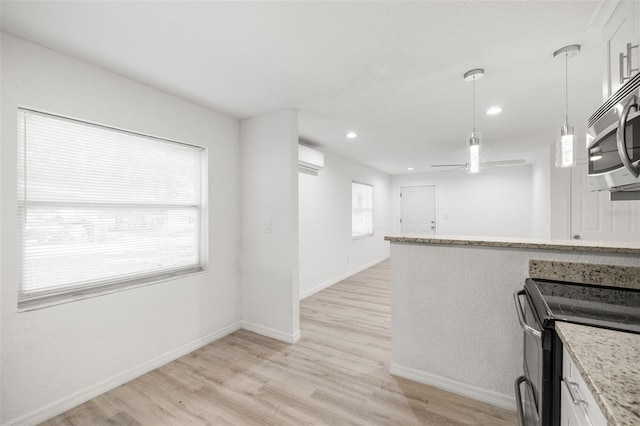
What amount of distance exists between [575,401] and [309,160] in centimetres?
359

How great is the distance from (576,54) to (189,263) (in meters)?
3.53

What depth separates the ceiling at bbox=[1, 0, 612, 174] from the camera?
1.50 m

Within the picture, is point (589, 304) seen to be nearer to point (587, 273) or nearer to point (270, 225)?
point (587, 273)

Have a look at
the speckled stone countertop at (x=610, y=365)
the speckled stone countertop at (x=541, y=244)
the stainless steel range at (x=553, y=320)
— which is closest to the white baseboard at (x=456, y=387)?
the stainless steel range at (x=553, y=320)

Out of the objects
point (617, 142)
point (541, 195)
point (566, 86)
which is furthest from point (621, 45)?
point (541, 195)

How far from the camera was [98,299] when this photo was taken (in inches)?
81.5

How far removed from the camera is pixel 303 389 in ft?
6.90

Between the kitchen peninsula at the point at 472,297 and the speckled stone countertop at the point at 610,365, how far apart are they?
860 millimetres

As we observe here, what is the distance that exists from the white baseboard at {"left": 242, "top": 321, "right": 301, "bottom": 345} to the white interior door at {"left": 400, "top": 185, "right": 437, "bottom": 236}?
17.9 feet

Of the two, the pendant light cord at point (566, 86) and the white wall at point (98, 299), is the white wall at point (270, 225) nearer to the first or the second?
the white wall at point (98, 299)

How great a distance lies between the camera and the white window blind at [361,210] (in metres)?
6.21

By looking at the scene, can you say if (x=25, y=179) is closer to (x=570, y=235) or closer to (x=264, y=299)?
(x=264, y=299)

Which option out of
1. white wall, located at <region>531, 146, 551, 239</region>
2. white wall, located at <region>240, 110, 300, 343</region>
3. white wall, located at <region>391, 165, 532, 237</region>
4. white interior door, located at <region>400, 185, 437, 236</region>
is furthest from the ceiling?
white interior door, located at <region>400, 185, 437, 236</region>

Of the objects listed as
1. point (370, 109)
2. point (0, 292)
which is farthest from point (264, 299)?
point (370, 109)
